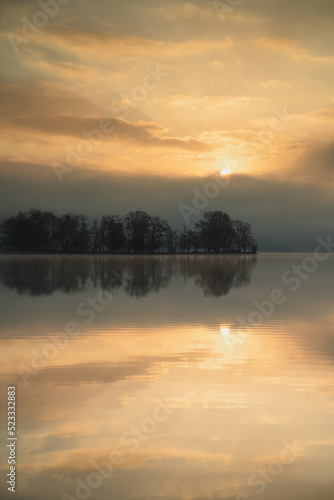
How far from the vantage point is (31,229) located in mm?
112312

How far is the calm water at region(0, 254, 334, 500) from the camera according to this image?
4777 mm

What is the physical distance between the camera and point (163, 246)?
132 metres

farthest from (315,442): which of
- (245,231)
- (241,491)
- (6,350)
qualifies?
(245,231)

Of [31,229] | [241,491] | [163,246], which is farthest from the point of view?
[163,246]

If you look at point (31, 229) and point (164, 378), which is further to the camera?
point (31, 229)

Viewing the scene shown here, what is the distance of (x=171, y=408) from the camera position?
656cm

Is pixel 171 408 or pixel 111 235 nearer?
pixel 171 408

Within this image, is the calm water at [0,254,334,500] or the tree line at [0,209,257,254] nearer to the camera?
the calm water at [0,254,334,500]

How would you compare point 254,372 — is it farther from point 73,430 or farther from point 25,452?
point 25,452

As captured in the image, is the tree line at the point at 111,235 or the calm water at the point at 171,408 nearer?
the calm water at the point at 171,408

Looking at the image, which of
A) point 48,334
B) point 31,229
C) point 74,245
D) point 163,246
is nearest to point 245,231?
point 163,246

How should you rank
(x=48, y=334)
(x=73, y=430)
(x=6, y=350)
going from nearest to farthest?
(x=73, y=430), (x=6, y=350), (x=48, y=334)

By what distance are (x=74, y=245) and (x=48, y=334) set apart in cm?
11081

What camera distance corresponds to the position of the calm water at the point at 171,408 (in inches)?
188
